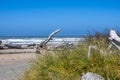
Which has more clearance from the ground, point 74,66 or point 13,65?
point 74,66

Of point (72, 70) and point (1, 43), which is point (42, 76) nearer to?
point (72, 70)

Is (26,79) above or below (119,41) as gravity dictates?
below

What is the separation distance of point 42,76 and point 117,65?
1918 mm

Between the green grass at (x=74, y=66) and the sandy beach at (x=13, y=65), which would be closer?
the green grass at (x=74, y=66)

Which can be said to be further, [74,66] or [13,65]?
[13,65]

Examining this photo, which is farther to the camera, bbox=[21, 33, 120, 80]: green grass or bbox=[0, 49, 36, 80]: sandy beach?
bbox=[0, 49, 36, 80]: sandy beach

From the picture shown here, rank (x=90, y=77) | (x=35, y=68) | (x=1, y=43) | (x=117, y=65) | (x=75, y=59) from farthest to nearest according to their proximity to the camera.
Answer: (x=1, y=43) < (x=35, y=68) < (x=75, y=59) < (x=117, y=65) < (x=90, y=77)

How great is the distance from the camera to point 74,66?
326 inches

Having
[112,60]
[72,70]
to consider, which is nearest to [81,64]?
[72,70]

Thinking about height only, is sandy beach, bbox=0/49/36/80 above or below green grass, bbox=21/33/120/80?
below

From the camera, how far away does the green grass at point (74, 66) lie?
308 inches

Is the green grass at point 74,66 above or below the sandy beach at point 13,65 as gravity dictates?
above

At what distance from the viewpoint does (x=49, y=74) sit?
27.2 feet

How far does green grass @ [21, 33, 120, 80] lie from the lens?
25.6 ft
